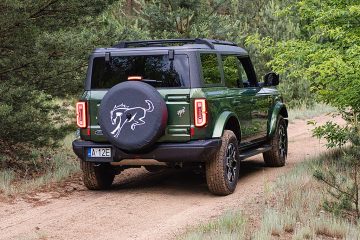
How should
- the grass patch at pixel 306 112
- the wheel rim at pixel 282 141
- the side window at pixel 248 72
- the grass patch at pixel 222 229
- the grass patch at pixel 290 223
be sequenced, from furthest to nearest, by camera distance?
1. the grass patch at pixel 306 112
2. the wheel rim at pixel 282 141
3. the side window at pixel 248 72
4. the grass patch at pixel 290 223
5. the grass patch at pixel 222 229

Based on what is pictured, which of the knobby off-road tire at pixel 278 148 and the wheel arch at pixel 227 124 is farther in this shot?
the knobby off-road tire at pixel 278 148

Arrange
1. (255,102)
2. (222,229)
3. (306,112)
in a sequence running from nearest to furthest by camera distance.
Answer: (222,229), (255,102), (306,112)

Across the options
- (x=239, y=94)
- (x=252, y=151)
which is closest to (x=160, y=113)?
(x=239, y=94)

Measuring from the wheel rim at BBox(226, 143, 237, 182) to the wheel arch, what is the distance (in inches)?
12.3

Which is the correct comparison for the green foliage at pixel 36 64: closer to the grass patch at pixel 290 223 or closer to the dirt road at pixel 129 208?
the dirt road at pixel 129 208

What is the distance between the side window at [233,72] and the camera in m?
8.95

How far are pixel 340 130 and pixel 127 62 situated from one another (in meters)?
3.99

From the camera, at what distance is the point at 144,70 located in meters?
8.15

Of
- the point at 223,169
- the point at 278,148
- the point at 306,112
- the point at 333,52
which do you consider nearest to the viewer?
the point at 223,169

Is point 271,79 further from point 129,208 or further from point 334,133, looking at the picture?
point 129,208

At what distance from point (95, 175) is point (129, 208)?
1319mm

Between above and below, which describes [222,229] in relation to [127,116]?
below

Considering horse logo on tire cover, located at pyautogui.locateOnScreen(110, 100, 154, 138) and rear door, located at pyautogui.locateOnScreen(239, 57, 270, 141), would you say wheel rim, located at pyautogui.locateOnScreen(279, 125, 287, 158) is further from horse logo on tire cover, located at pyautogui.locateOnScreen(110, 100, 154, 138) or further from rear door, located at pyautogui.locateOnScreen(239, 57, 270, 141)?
horse logo on tire cover, located at pyautogui.locateOnScreen(110, 100, 154, 138)

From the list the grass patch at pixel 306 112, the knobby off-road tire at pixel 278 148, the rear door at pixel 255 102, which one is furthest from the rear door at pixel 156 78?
the grass patch at pixel 306 112
